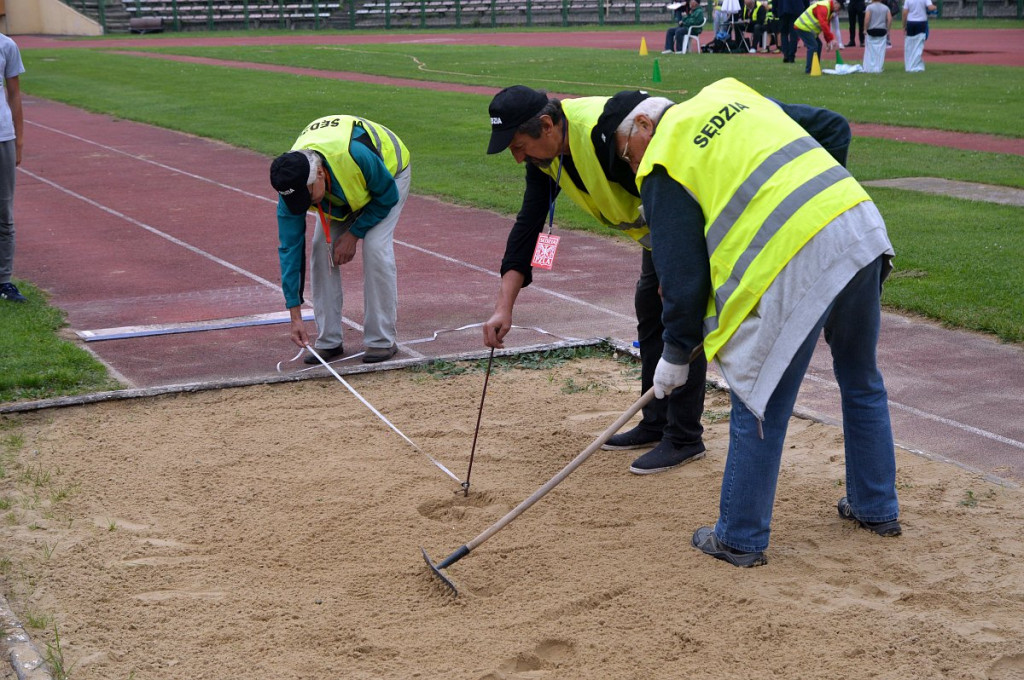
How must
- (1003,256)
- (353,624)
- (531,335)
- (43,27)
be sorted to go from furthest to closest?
(43,27), (1003,256), (531,335), (353,624)

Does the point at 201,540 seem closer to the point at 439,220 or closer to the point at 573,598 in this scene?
the point at 573,598

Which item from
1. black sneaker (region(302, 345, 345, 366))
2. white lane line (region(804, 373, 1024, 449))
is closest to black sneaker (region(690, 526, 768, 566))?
white lane line (region(804, 373, 1024, 449))

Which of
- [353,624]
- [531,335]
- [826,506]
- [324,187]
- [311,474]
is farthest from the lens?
[531,335]

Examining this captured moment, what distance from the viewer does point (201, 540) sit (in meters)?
4.66

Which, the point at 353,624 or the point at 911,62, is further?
the point at 911,62

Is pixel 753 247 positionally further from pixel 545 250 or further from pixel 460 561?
pixel 460 561

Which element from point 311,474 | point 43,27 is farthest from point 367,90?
point 43,27

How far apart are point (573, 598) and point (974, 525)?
5.52ft

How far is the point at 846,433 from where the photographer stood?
175 inches

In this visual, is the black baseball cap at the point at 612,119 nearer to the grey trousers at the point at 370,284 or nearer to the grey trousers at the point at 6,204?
the grey trousers at the point at 370,284

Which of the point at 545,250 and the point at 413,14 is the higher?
the point at 413,14

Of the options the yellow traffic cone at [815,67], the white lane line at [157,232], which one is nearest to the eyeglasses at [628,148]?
the white lane line at [157,232]

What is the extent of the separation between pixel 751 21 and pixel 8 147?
27.4m

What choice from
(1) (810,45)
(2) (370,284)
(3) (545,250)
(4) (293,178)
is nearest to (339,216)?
(2) (370,284)
